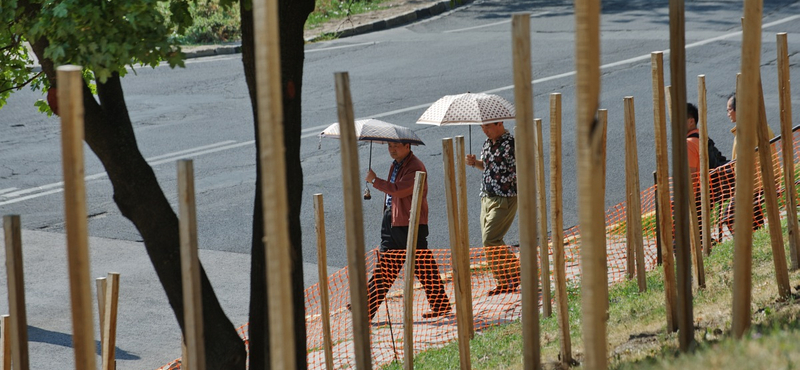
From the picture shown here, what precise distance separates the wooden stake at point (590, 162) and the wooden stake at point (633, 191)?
3.06 metres

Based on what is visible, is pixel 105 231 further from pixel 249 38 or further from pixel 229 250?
pixel 249 38

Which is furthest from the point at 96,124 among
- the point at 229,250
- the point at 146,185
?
the point at 229,250

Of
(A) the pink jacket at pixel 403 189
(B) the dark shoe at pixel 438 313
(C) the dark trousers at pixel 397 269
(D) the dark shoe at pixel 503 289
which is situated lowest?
(B) the dark shoe at pixel 438 313

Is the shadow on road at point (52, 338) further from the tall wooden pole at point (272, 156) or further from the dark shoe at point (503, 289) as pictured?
the tall wooden pole at point (272, 156)

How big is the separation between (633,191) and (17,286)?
3.82 meters

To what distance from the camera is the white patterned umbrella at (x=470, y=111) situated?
24.3 feet

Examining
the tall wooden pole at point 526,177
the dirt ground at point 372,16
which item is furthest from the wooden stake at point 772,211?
the dirt ground at point 372,16

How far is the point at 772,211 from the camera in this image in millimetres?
4543

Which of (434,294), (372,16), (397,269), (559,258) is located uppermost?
(372,16)

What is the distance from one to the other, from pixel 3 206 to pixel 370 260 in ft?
17.1

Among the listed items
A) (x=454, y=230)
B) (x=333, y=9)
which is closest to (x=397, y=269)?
(x=454, y=230)

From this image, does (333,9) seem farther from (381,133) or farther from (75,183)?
(75,183)

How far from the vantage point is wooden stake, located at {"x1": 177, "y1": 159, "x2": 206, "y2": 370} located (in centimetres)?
286

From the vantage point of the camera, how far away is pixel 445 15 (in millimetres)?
21344
